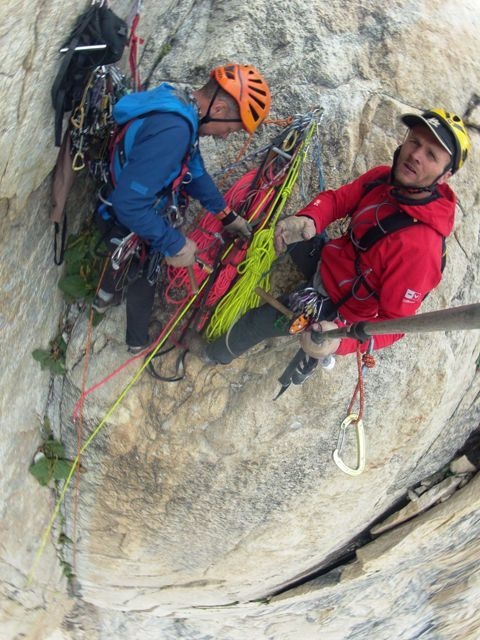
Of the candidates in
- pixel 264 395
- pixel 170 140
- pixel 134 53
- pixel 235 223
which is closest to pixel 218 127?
pixel 170 140

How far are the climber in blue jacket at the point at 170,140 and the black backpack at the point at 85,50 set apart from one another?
27 centimetres

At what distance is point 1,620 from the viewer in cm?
559

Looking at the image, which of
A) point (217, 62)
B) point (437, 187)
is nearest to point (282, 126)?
point (217, 62)

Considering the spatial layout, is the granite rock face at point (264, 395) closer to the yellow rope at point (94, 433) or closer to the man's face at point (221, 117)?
the yellow rope at point (94, 433)

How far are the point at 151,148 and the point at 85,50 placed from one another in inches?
→ 26.1

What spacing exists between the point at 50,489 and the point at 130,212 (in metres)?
3.18

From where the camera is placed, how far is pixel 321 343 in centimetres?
283

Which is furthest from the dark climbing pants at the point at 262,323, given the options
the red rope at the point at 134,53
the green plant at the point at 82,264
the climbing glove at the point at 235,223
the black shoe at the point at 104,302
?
the red rope at the point at 134,53

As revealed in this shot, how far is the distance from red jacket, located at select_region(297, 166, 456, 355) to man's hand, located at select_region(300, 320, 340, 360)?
0.09m

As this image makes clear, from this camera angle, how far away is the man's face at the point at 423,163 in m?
2.44

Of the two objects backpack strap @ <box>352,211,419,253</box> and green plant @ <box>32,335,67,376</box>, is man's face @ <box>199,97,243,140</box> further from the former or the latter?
green plant @ <box>32,335,67,376</box>

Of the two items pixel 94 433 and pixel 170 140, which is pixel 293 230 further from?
pixel 94 433

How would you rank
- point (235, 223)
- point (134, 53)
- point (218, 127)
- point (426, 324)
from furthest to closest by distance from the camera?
1. point (134, 53)
2. point (235, 223)
3. point (218, 127)
4. point (426, 324)

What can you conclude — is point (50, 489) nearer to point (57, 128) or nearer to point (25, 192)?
point (25, 192)
